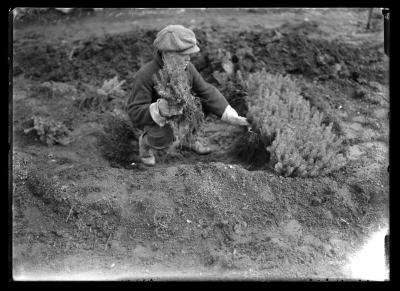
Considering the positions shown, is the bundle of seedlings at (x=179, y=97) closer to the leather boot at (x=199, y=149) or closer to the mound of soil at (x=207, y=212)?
the mound of soil at (x=207, y=212)

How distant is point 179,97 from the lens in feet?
12.2

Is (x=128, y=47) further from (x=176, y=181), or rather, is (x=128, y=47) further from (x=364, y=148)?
(x=364, y=148)

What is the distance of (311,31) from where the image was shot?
6.25m

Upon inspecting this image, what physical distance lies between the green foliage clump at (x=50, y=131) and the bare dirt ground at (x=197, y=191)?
68 millimetres

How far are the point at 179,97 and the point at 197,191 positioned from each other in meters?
0.74

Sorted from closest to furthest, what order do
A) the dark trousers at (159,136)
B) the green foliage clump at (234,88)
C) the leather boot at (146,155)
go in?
the dark trousers at (159,136) → the leather boot at (146,155) → the green foliage clump at (234,88)

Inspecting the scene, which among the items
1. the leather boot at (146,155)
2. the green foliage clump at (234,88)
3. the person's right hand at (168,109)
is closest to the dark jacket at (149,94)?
the person's right hand at (168,109)

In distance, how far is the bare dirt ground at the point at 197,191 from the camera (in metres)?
3.40

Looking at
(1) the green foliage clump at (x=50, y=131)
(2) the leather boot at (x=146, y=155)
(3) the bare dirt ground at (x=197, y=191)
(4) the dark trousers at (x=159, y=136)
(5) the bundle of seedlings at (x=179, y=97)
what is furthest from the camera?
(1) the green foliage clump at (x=50, y=131)

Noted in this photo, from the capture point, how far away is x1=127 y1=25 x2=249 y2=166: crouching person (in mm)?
3790

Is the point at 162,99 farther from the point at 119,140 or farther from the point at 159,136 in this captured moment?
the point at 119,140

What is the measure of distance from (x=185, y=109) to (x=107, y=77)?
215cm

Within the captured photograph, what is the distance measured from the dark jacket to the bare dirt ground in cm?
47

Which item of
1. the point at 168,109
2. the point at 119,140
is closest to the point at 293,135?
the point at 168,109
